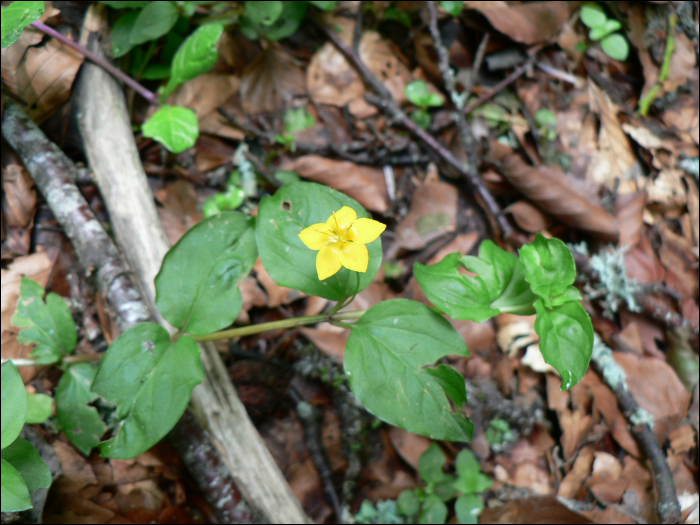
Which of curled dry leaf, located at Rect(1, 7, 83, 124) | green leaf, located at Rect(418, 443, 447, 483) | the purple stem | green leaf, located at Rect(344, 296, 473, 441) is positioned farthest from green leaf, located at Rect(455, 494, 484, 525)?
curled dry leaf, located at Rect(1, 7, 83, 124)

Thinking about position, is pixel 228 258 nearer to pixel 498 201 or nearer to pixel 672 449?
pixel 498 201

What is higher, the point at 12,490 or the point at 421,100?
the point at 421,100

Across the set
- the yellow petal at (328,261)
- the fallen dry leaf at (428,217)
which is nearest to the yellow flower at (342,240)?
the yellow petal at (328,261)

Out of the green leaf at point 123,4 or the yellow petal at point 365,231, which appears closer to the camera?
the yellow petal at point 365,231

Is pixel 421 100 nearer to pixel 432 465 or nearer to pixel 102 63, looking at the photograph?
pixel 102 63

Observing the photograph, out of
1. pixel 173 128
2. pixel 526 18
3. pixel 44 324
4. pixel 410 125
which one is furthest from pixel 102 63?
pixel 526 18

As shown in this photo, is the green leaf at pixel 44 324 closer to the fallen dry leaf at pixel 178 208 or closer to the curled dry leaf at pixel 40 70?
the fallen dry leaf at pixel 178 208

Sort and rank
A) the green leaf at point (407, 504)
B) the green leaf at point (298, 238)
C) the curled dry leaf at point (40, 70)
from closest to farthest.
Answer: the green leaf at point (298, 238)
the curled dry leaf at point (40, 70)
the green leaf at point (407, 504)
